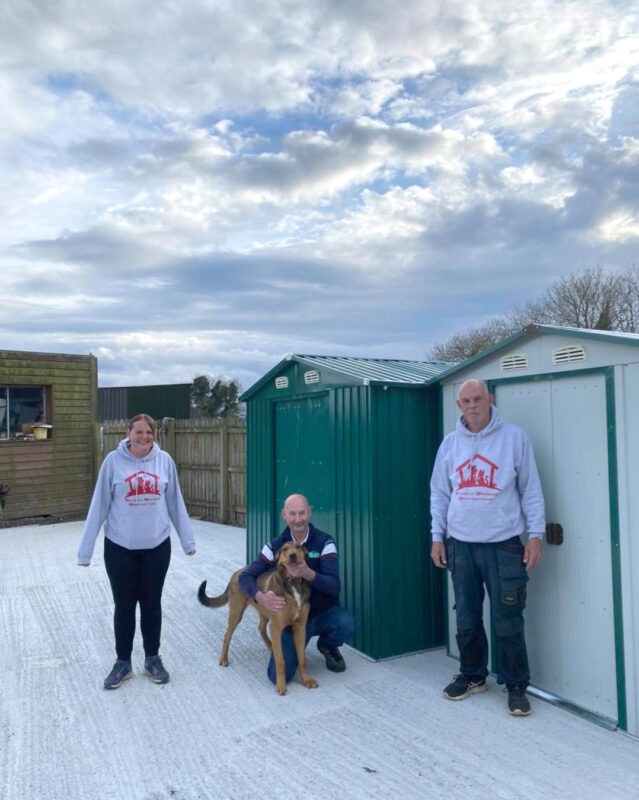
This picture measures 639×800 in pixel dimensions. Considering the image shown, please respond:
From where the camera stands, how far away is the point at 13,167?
7.23 metres

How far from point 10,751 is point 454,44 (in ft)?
20.4

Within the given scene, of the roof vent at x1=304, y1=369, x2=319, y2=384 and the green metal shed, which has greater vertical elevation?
the roof vent at x1=304, y1=369, x2=319, y2=384

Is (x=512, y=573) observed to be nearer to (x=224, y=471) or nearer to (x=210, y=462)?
(x=224, y=471)

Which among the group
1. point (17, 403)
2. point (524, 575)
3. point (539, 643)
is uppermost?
point (17, 403)

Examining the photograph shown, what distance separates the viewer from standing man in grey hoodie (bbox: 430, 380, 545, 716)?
346 centimetres

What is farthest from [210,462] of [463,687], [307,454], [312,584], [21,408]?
[463,687]

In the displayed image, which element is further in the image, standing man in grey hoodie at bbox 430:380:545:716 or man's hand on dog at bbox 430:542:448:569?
man's hand on dog at bbox 430:542:448:569

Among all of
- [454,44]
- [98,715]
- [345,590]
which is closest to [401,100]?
[454,44]

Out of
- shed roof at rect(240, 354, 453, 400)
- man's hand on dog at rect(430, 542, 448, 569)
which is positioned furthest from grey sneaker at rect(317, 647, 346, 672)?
shed roof at rect(240, 354, 453, 400)

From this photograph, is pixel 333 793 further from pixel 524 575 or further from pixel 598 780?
pixel 524 575

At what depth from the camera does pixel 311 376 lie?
502cm

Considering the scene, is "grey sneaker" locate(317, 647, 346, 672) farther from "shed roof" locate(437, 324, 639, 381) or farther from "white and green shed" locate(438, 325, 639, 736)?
"shed roof" locate(437, 324, 639, 381)

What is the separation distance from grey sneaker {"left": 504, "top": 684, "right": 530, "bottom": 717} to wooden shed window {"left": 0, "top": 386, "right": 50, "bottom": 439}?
399 inches

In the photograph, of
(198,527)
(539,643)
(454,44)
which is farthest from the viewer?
(198,527)
